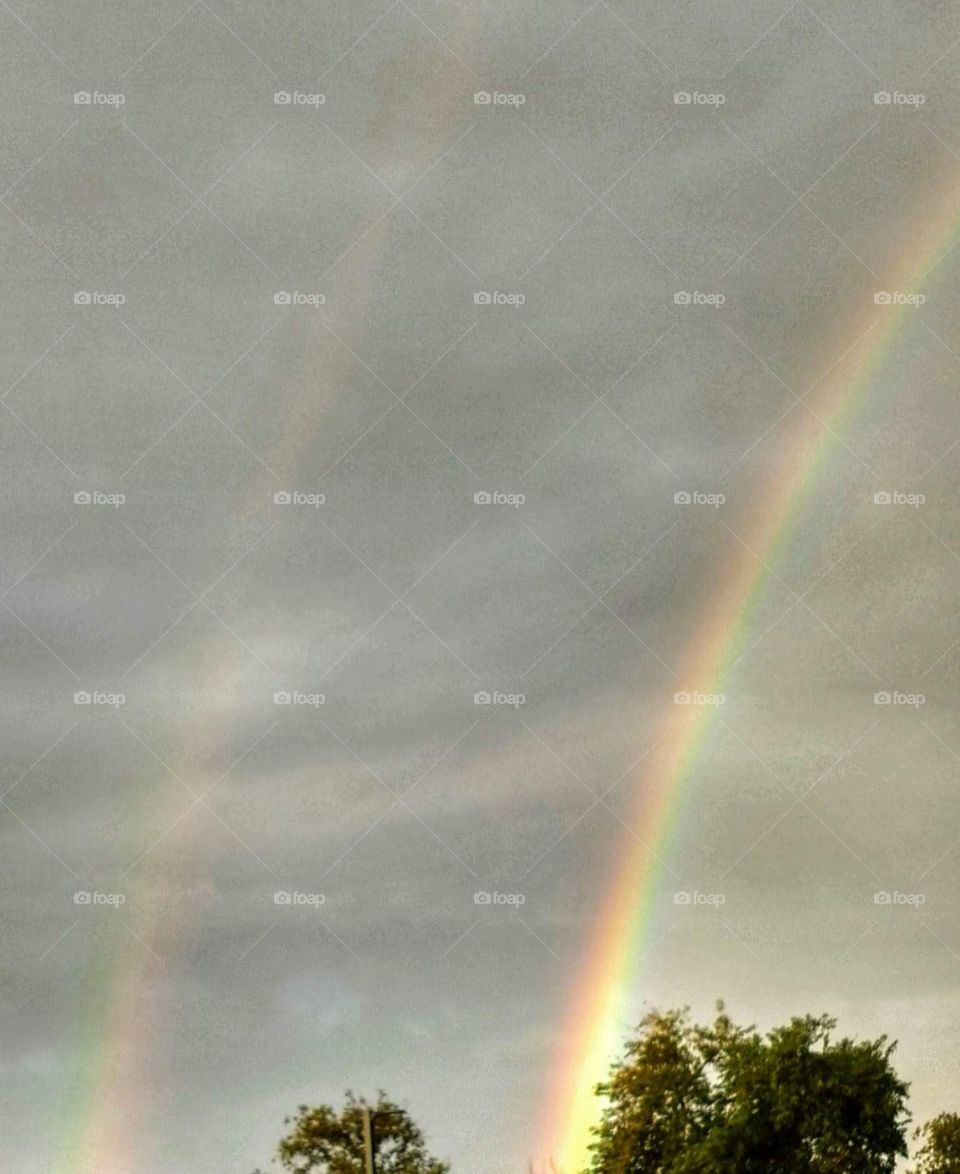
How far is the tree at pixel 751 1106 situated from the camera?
174 ft

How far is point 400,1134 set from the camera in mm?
67750

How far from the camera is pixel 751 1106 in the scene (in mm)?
53719

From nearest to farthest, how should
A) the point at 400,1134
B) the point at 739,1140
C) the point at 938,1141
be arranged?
1. the point at 739,1140
2. the point at 400,1134
3. the point at 938,1141

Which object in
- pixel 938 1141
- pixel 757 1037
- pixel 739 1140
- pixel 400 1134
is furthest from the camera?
pixel 938 1141

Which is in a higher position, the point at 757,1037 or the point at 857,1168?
the point at 757,1037

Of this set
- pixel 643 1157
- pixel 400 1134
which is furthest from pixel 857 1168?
pixel 400 1134

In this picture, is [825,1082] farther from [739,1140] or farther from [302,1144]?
[302,1144]

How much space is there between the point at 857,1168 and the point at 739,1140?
13.7 ft

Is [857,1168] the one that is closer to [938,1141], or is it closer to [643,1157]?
[643,1157]

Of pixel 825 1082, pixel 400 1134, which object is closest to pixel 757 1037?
pixel 825 1082

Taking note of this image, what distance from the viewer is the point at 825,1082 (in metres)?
53.7

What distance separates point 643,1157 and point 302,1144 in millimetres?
18952

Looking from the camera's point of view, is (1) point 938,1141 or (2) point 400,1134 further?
(1) point 938,1141

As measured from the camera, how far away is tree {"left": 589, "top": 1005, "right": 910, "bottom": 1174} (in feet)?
174
